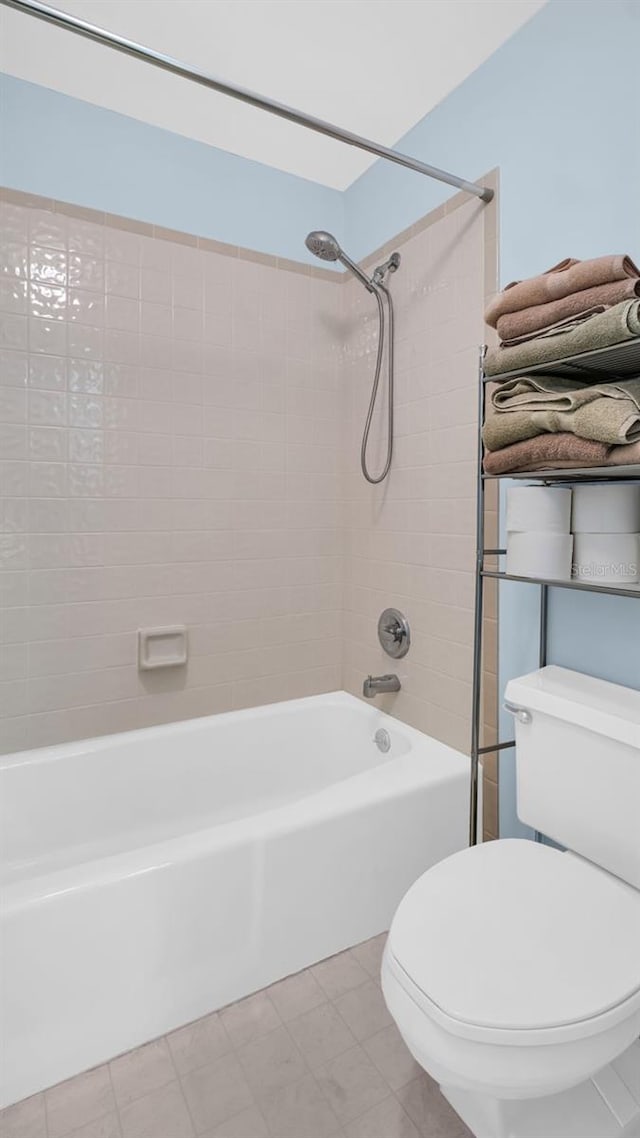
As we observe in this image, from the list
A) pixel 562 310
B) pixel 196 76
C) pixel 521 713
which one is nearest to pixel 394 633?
pixel 521 713

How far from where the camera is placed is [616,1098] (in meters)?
1.12

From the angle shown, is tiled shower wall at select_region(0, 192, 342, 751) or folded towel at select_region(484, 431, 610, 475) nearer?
folded towel at select_region(484, 431, 610, 475)

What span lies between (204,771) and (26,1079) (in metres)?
0.92

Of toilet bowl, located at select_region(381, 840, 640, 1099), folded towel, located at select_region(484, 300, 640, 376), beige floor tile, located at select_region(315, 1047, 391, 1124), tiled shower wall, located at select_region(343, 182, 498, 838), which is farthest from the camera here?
tiled shower wall, located at select_region(343, 182, 498, 838)

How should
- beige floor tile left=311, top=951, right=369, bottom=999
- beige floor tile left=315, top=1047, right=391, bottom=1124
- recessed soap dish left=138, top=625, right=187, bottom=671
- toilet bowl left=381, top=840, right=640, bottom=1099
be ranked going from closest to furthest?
toilet bowl left=381, top=840, right=640, bottom=1099 < beige floor tile left=315, top=1047, right=391, bottom=1124 < beige floor tile left=311, top=951, right=369, bottom=999 < recessed soap dish left=138, top=625, right=187, bottom=671

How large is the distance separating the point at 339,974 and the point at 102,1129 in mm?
597

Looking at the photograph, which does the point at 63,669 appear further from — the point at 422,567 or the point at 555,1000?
the point at 555,1000

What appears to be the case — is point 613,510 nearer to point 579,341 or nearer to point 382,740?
point 579,341

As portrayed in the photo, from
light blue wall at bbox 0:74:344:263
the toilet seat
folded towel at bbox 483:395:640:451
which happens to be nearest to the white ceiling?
light blue wall at bbox 0:74:344:263

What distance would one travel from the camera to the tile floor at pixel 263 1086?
3.64ft

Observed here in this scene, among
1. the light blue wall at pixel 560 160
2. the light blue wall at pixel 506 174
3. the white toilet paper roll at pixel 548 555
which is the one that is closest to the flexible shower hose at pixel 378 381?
the light blue wall at pixel 506 174

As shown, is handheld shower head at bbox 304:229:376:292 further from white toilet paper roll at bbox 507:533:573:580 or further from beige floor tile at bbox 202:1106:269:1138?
beige floor tile at bbox 202:1106:269:1138

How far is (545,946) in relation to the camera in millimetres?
971

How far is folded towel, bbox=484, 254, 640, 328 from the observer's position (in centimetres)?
107
